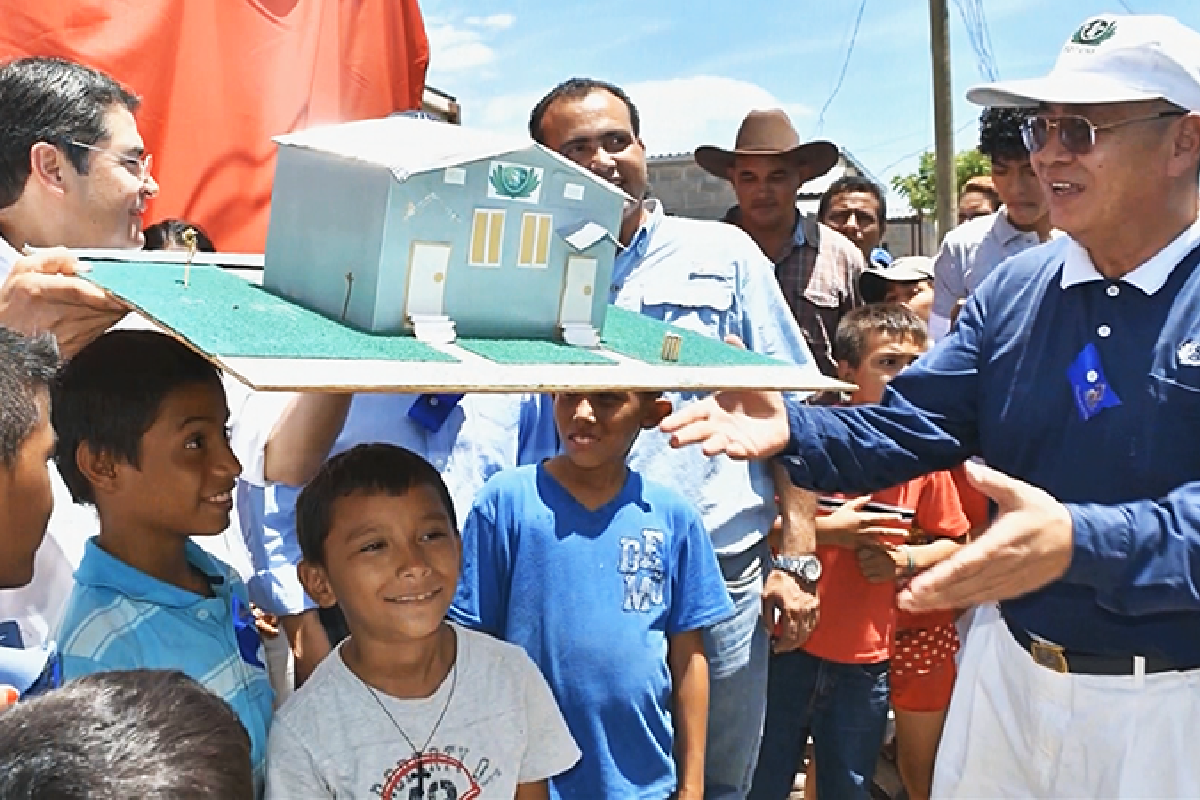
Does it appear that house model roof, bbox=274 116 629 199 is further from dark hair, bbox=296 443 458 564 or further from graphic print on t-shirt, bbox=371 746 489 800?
graphic print on t-shirt, bbox=371 746 489 800

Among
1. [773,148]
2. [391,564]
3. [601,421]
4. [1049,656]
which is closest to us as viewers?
[391,564]

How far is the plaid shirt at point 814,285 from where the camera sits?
4617 millimetres

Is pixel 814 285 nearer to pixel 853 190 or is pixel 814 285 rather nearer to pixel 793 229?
pixel 793 229

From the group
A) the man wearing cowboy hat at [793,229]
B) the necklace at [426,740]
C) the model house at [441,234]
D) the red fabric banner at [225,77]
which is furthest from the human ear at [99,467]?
the man wearing cowboy hat at [793,229]

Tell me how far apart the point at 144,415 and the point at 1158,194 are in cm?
194

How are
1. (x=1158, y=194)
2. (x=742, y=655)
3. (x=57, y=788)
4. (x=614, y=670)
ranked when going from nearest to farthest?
(x=57, y=788), (x=1158, y=194), (x=614, y=670), (x=742, y=655)

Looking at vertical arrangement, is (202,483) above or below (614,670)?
above

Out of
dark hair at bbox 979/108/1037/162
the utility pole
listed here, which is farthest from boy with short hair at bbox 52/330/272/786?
the utility pole

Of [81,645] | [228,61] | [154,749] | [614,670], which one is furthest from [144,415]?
[228,61]

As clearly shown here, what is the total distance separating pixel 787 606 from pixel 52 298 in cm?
202

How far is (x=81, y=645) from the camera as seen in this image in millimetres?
1711

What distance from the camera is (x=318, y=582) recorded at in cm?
202

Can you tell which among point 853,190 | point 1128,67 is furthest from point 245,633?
point 853,190

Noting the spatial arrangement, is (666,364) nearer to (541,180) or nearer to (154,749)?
(541,180)
